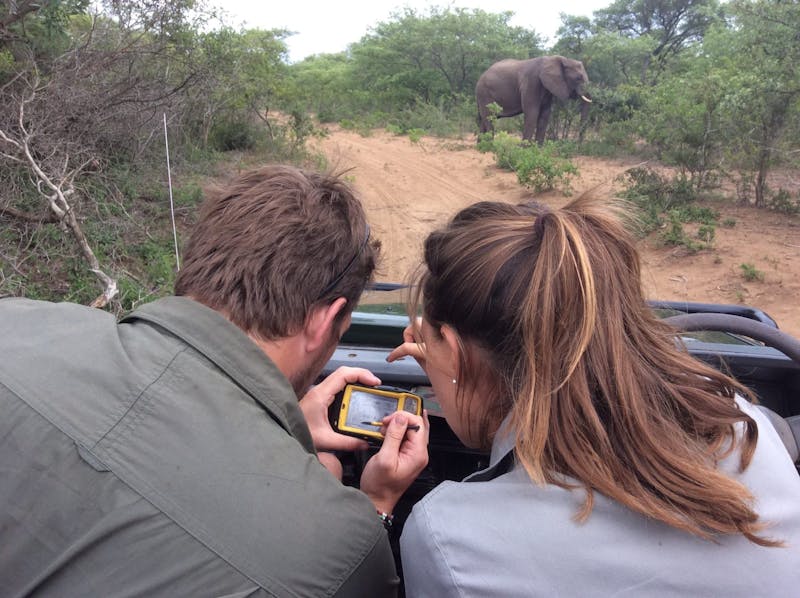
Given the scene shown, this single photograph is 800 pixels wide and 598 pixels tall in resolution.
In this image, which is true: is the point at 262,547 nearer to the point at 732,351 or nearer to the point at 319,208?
the point at 319,208

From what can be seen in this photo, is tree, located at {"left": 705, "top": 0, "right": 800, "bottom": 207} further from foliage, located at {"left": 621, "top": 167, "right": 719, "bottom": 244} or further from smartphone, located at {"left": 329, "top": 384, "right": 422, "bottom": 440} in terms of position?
smartphone, located at {"left": 329, "top": 384, "right": 422, "bottom": 440}

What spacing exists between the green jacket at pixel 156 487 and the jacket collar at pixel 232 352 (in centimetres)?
2

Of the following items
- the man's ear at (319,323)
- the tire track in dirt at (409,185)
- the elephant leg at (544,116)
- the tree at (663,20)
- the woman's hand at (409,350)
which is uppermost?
the tree at (663,20)

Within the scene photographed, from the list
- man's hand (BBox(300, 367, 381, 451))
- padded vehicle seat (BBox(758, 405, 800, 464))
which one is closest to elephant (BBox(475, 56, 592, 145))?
man's hand (BBox(300, 367, 381, 451))

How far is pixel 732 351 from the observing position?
1978 mm

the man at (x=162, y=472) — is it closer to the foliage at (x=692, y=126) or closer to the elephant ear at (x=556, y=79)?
the foliage at (x=692, y=126)

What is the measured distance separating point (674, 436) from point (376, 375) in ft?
3.43

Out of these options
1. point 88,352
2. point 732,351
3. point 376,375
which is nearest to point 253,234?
point 88,352

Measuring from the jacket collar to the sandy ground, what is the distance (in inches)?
28.8

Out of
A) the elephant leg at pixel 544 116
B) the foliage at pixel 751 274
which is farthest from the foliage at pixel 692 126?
the elephant leg at pixel 544 116

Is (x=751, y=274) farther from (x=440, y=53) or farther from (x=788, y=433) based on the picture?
(x=440, y=53)

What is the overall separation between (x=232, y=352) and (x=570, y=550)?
2.21ft

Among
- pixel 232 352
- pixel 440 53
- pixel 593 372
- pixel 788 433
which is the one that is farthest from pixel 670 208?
pixel 440 53

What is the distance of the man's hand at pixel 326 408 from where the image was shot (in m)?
1.59
